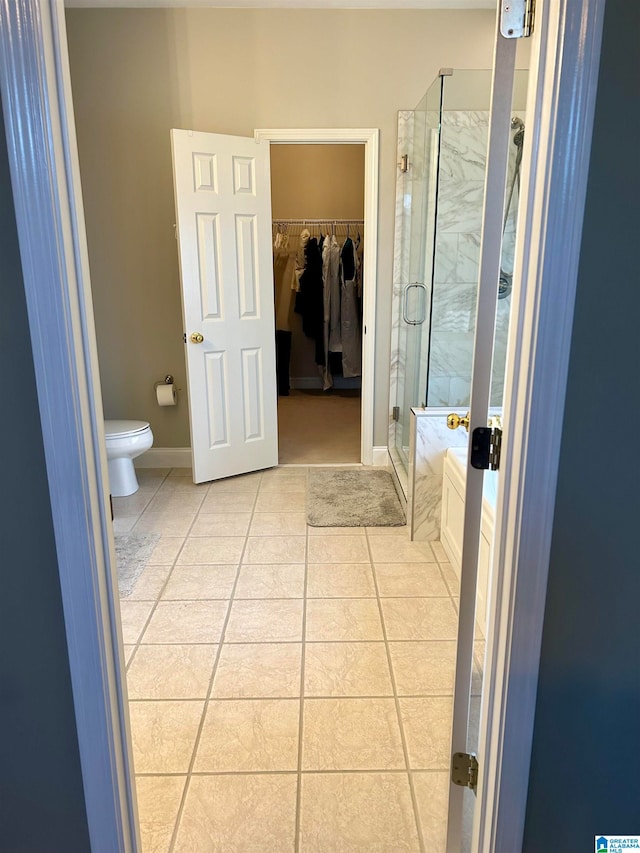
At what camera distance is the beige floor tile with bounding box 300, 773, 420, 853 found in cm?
144

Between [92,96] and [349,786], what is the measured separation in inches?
150

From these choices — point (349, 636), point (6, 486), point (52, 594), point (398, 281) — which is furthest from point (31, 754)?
point (398, 281)

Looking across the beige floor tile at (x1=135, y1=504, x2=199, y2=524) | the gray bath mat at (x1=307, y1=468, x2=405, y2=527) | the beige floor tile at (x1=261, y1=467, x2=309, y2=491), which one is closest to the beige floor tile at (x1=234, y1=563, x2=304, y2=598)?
the gray bath mat at (x1=307, y1=468, x2=405, y2=527)

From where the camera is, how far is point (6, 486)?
101cm

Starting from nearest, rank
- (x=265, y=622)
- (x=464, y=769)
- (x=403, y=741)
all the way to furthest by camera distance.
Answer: (x=464, y=769), (x=403, y=741), (x=265, y=622)

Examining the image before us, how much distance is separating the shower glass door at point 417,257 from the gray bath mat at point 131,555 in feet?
5.15

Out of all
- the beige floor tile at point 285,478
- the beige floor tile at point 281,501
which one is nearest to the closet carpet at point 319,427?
the beige floor tile at point 285,478

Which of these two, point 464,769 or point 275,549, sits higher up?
point 464,769

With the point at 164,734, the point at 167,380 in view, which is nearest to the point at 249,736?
the point at 164,734

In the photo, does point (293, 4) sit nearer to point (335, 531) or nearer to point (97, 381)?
point (335, 531)

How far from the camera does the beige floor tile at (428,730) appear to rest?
5.52ft

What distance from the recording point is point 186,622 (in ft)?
7.70

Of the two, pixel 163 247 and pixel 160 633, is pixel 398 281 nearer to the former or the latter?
pixel 163 247

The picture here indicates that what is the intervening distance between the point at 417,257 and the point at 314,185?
2.93m
